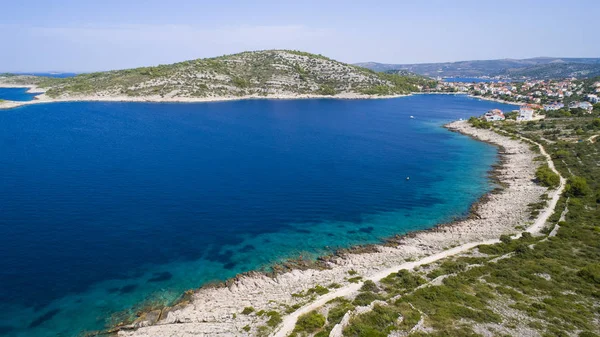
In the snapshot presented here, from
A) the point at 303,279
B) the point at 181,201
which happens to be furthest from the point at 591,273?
the point at 181,201

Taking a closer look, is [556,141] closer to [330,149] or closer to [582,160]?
[582,160]

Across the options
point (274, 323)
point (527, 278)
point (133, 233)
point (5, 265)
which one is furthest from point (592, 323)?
point (5, 265)

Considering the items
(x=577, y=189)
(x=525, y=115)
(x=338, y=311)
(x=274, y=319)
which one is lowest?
(x=274, y=319)

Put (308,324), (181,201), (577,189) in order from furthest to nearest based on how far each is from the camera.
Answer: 1. (577,189)
2. (181,201)
3. (308,324)

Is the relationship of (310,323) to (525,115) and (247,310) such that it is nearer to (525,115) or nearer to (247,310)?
(247,310)

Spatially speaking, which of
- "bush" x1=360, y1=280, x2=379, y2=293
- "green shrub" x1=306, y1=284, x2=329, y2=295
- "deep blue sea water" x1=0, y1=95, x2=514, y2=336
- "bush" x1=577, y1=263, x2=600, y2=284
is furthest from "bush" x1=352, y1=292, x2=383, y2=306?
"bush" x1=577, y1=263, x2=600, y2=284

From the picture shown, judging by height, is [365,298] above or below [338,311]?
below
